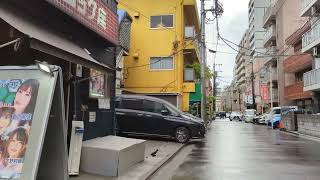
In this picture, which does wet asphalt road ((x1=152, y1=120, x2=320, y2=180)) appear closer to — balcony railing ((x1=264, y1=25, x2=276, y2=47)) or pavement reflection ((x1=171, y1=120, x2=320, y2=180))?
pavement reflection ((x1=171, y1=120, x2=320, y2=180))

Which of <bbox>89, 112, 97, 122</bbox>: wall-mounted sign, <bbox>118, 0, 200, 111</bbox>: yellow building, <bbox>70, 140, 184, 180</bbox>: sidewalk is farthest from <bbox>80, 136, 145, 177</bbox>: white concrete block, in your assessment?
<bbox>118, 0, 200, 111</bbox>: yellow building

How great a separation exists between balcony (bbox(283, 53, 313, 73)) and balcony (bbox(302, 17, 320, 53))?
2.68 m

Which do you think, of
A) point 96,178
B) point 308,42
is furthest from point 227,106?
point 96,178

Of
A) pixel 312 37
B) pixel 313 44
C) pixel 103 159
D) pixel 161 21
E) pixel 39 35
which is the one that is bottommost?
pixel 103 159

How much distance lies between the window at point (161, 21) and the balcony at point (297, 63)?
15894 millimetres

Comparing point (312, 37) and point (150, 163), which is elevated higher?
point (312, 37)

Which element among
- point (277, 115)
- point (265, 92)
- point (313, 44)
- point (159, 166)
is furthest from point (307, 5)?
point (159, 166)

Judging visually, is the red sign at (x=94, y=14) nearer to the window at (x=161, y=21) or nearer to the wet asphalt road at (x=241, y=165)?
the wet asphalt road at (x=241, y=165)

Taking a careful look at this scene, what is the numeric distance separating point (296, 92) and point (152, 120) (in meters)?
33.1

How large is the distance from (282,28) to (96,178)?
53.5 metres

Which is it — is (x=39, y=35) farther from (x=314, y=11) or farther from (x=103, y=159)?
(x=314, y=11)

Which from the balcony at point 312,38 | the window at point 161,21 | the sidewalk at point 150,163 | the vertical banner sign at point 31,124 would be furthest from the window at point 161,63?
the vertical banner sign at point 31,124

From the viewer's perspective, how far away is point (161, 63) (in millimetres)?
33312

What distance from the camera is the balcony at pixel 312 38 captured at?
35975mm
